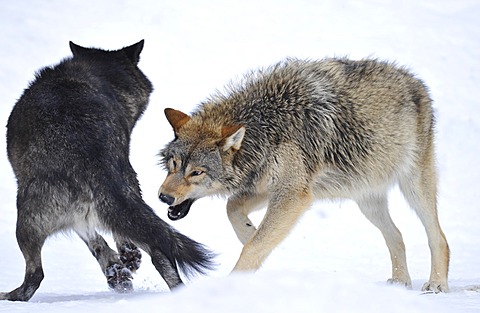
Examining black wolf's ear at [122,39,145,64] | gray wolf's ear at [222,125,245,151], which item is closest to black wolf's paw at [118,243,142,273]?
gray wolf's ear at [222,125,245,151]

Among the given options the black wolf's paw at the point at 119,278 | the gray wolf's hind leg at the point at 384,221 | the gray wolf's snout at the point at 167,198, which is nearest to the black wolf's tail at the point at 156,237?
the gray wolf's snout at the point at 167,198

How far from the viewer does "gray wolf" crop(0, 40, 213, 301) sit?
531 cm

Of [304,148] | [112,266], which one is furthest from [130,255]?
[304,148]

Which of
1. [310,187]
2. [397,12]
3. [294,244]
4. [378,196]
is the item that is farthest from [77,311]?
[397,12]

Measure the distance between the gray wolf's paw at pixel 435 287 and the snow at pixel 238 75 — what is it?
15 cm

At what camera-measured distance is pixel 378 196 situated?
7.06 meters

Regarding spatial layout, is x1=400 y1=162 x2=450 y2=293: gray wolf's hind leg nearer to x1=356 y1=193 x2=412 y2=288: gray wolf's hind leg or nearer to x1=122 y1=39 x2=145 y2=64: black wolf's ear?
x1=356 y1=193 x2=412 y2=288: gray wolf's hind leg

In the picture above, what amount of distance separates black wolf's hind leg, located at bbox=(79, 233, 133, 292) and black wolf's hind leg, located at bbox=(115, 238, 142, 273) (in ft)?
0.16

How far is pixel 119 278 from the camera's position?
21.0 feet

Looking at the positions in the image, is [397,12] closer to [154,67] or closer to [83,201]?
[154,67]

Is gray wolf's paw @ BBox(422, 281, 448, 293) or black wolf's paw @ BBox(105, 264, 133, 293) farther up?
black wolf's paw @ BBox(105, 264, 133, 293)

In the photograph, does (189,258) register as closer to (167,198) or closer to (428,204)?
(167,198)

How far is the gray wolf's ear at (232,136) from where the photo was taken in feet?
19.6

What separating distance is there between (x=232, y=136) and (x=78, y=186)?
4.02 ft
